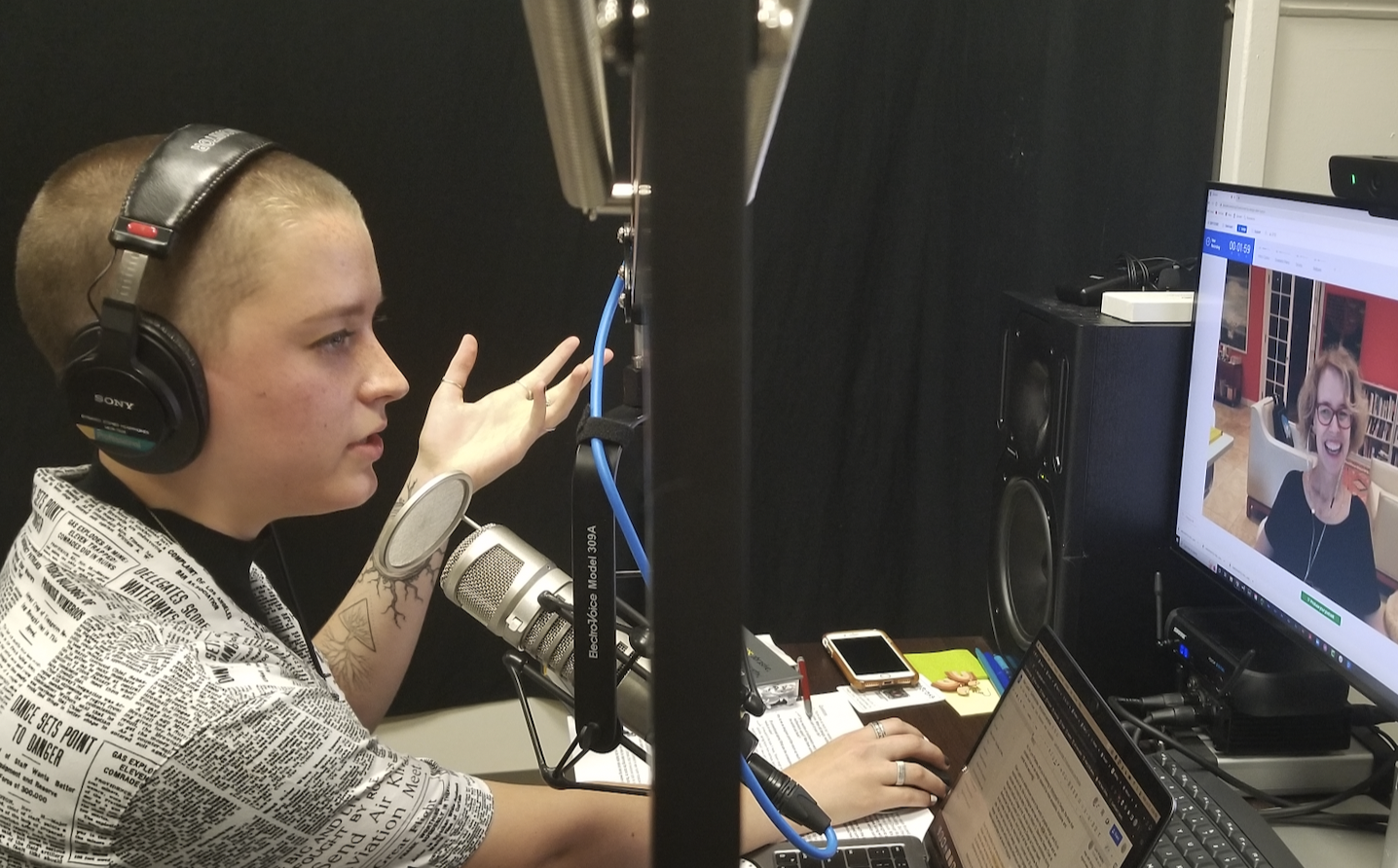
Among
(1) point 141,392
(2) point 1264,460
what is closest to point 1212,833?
(2) point 1264,460

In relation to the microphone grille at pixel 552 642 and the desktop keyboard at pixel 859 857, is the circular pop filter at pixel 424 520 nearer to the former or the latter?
the microphone grille at pixel 552 642

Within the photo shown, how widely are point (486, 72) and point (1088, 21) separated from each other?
0.90 m

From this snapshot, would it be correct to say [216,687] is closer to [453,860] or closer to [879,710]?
[453,860]

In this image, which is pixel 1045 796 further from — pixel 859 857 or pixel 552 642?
pixel 552 642

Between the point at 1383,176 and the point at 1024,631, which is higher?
the point at 1383,176

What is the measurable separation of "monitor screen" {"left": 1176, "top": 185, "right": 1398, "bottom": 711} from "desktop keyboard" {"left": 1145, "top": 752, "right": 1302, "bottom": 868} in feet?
0.48

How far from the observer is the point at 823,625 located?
1.83 metres

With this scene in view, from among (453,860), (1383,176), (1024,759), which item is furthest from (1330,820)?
(453,860)

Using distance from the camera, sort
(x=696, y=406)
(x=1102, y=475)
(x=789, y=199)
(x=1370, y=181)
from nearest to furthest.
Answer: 1. (x=696, y=406)
2. (x=1370, y=181)
3. (x=1102, y=475)
4. (x=789, y=199)

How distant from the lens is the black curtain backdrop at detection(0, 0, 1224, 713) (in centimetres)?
150

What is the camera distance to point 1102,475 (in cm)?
112

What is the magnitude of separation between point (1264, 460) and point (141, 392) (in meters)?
0.95

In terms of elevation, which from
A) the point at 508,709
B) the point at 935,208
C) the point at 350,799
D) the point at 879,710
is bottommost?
the point at 508,709

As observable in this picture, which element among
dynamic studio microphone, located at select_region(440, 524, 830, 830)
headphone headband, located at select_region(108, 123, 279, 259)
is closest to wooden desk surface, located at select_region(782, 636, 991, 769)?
dynamic studio microphone, located at select_region(440, 524, 830, 830)
